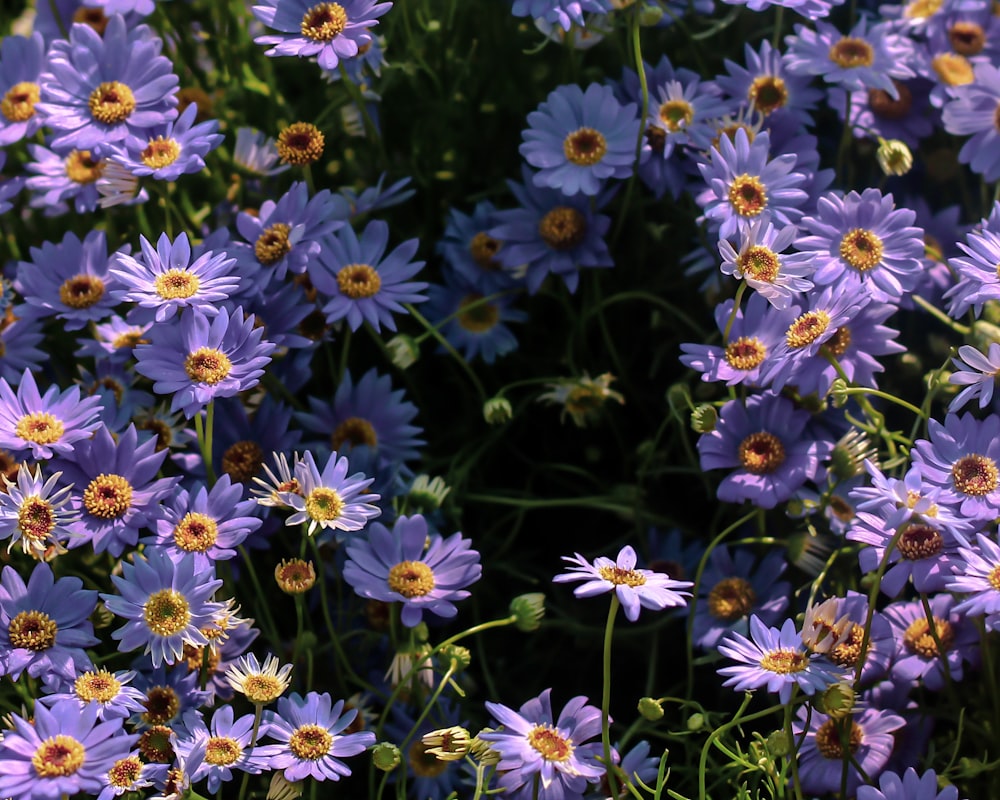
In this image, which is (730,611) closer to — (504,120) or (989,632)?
(989,632)

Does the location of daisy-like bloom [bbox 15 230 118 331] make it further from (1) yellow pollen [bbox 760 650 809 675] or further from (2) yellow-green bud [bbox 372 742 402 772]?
(1) yellow pollen [bbox 760 650 809 675]

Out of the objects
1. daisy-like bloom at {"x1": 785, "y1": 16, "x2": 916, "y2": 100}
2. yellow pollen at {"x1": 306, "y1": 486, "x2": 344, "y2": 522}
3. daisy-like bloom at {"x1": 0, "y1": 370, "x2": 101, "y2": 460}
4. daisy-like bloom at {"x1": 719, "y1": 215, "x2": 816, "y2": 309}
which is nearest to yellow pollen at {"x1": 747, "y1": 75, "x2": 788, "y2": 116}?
daisy-like bloom at {"x1": 785, "y1": 16, "x2": 916, "y2": 100}

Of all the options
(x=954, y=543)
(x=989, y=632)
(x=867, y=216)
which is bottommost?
(x=989, y=632)

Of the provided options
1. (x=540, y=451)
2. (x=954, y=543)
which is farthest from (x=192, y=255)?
(x=954, y=543)

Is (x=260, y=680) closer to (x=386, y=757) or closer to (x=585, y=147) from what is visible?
(x=386, y=757)

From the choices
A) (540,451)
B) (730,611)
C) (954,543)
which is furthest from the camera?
(540,451)

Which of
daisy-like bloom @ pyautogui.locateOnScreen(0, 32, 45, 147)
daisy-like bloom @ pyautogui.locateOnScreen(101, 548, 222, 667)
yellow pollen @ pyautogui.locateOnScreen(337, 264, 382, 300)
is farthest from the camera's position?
daisy-like bloom @ pyautogui.locateOnScreen(0, 32, 45, 147)

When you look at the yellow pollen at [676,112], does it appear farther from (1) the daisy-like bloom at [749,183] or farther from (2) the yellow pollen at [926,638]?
(2) the yellow pollen at [926,638]
